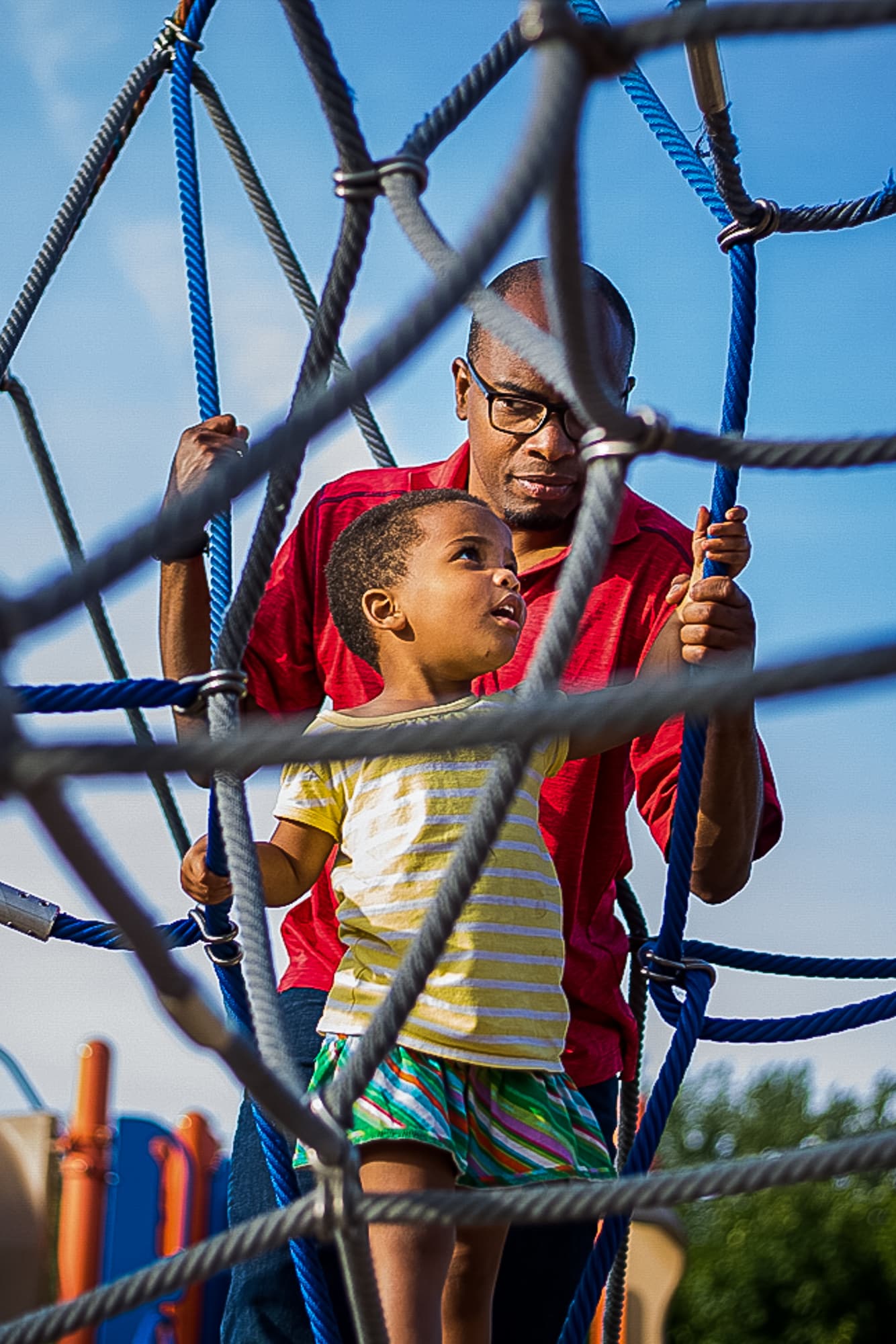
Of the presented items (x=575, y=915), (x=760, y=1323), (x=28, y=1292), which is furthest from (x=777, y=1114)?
(x=575, y=915)

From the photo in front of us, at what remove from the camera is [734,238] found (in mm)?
1438

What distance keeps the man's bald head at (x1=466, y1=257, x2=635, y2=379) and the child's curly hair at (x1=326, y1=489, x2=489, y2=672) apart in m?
0.27

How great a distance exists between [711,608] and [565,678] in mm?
277

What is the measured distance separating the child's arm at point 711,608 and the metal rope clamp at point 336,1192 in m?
0.43

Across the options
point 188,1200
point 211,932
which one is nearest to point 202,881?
point 211,932

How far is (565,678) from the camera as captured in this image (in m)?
Answer: 1.53

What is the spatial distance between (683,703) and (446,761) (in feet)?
2.28

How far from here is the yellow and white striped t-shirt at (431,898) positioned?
1263 millimetres

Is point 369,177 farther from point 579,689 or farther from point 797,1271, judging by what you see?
point 797,1271

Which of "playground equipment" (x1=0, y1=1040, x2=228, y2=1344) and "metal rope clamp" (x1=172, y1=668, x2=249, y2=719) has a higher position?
"playground equipment" (x1=0, y1=1040, x2=228, y2=1344)

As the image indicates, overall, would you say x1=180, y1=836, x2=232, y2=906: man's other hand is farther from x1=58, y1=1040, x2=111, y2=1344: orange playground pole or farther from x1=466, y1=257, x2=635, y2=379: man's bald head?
x1=58, y1=1040, x2=111, y2=1344: orange playground pole

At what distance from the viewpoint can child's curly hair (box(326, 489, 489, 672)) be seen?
1460 millimetres

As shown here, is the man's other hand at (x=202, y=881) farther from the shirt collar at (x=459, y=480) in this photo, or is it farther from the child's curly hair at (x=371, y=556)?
the shirt collar at (x=459, y=480)

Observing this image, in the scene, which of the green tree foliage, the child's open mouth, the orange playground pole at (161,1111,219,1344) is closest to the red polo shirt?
the child's open mouth
